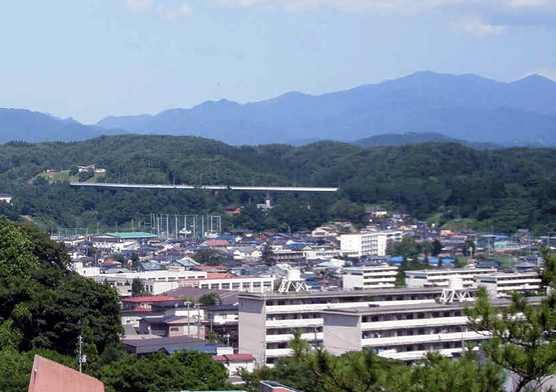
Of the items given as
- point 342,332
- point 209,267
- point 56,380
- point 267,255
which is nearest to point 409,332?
point 342,332

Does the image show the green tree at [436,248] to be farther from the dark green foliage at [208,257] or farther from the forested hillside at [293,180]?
the dark green foliage at [208,257]

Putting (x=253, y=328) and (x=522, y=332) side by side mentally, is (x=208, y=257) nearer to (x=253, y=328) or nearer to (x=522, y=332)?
(x=253, y=328)

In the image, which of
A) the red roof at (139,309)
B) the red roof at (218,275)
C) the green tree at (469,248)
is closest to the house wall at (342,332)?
the red roof at (139,309)

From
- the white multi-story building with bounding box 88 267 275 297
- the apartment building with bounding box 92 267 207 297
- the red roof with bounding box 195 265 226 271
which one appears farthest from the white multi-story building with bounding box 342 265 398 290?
the red roof with bounding box 195 265 226 271

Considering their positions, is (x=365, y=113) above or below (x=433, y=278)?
above

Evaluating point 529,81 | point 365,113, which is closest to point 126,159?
point 365,113

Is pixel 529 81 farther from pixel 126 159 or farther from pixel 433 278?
pixel 433 278

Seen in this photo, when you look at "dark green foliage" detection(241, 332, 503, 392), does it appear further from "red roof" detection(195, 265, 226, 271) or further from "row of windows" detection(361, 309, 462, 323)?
"red roof" detection(195, 265, 226, 271)
